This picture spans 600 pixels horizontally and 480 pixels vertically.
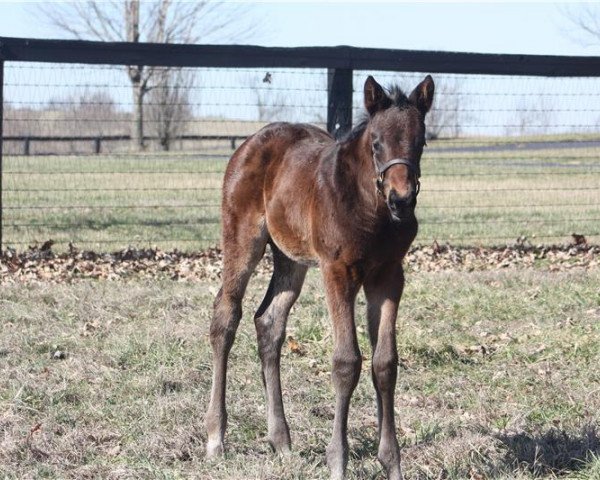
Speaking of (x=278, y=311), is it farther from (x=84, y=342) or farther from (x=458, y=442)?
(x=84, y=342)

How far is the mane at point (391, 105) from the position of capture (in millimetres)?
4523

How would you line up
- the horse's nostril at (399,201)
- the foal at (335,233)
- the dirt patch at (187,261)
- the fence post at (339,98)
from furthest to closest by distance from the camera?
the fence post at (339,98) < the dirt patch at (187,261) < the foal at (335,233) < the horse's nostril at (399,201)

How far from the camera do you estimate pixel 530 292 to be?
888 cm

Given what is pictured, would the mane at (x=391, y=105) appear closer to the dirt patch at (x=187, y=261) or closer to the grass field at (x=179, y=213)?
the dirt patch at (x=187, y=261)

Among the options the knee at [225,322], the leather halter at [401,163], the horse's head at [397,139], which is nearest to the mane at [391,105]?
Result: the horse's head at [397,139]

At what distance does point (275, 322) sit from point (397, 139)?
1.61 meters

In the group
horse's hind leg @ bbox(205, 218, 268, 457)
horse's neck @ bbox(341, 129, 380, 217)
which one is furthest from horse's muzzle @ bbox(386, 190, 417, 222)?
horse's hind leg @ bbox(205, 218, 268, 457)

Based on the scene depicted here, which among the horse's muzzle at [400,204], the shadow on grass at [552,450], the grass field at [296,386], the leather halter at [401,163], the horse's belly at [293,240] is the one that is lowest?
the grass field at [296,386]

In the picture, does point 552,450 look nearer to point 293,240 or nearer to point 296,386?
point 293,240

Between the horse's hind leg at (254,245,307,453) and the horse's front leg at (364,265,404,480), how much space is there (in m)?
0.77

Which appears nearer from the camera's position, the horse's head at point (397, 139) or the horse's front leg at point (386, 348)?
the horse's head at point (397, 139)

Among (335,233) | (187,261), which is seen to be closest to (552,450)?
(335,233)

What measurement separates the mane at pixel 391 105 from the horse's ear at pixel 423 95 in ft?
0.16

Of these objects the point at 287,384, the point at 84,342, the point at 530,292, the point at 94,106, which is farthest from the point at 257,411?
the point at 94,106
